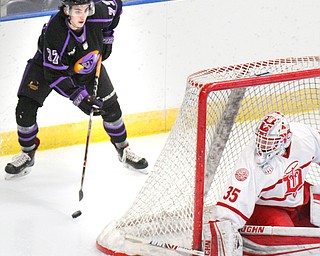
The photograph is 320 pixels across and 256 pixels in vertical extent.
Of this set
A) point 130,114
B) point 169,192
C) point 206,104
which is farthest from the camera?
point 130,114

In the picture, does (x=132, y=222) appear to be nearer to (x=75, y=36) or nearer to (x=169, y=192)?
(x=169, y=192)

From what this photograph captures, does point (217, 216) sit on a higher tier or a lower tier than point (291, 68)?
lower

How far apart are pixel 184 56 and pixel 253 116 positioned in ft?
4.66

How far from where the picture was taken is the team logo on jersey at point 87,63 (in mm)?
5715

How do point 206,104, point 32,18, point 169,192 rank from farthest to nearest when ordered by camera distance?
point 32,18, point 169,192, point 206,104

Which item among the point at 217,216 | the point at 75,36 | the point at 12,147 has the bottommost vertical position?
the point at 12,147

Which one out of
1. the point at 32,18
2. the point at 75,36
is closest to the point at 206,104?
the point at 75,36

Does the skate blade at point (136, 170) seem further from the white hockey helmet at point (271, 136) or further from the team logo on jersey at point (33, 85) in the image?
the white hockey helmet at point (271, 136)

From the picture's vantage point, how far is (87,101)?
567 cm

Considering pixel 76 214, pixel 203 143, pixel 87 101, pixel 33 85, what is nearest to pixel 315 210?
pixel 203 143

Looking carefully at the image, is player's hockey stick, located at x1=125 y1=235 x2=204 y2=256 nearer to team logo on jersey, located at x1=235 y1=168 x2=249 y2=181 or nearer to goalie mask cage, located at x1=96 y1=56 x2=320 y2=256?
goalie mask cage, located at x1=96 y1=56 x2=320 y2=256

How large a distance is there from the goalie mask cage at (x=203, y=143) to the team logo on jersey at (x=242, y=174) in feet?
0.28

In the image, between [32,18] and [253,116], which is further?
[32,18]

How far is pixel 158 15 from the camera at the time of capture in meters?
6.45
